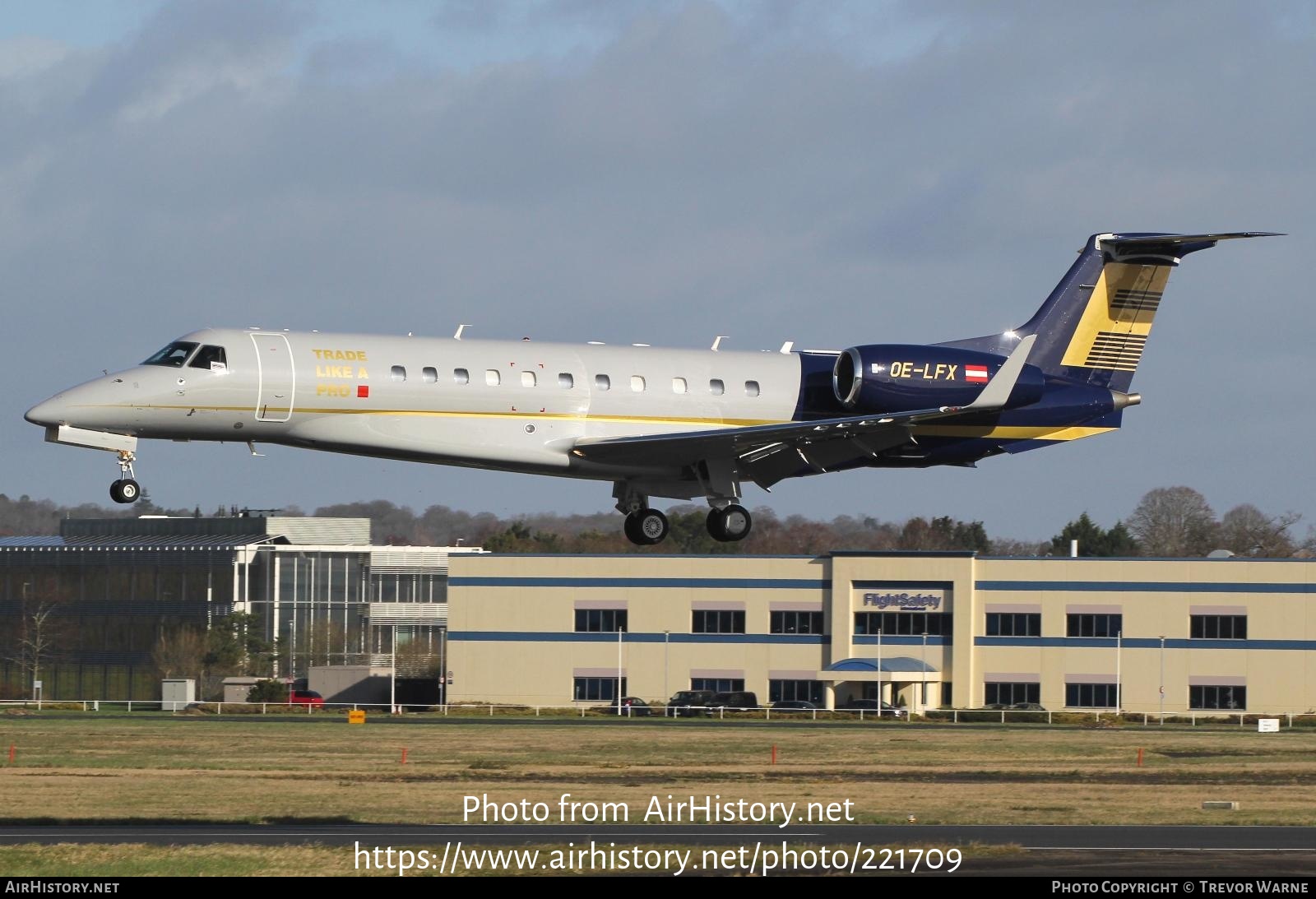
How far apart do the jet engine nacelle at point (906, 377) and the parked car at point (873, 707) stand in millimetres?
34700

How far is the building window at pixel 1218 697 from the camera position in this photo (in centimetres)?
6756

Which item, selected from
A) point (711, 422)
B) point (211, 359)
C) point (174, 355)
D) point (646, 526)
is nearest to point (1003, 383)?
point (711, 422)

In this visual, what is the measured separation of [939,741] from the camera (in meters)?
49.0

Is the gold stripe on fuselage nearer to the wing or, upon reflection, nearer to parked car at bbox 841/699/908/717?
the wing

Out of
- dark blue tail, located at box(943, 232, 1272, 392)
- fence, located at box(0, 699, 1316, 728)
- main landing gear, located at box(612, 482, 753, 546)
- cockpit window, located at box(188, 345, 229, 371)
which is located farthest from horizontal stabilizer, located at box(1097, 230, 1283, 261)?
fence, located at box(0, 699, 1316, 728)

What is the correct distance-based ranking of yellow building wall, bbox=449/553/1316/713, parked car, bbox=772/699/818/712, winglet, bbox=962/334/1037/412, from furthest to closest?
1. yellow building wall, bbox=449/553/1316/713
2. parked car, bbox=772/699/818/712
3. winglet, bbox=962/334/1037/412

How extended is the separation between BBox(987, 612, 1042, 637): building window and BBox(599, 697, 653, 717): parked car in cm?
1389

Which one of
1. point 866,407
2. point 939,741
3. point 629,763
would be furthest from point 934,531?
point 866,407

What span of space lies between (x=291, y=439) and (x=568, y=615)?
4359 centimetres

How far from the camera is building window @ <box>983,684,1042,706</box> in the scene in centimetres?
6919

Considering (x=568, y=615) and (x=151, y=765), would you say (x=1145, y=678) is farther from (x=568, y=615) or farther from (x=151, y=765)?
(x=151, y=765)

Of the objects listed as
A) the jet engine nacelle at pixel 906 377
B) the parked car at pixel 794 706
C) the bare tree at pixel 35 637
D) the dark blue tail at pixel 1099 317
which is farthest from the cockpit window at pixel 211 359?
the bare tree at pixel 35 637
